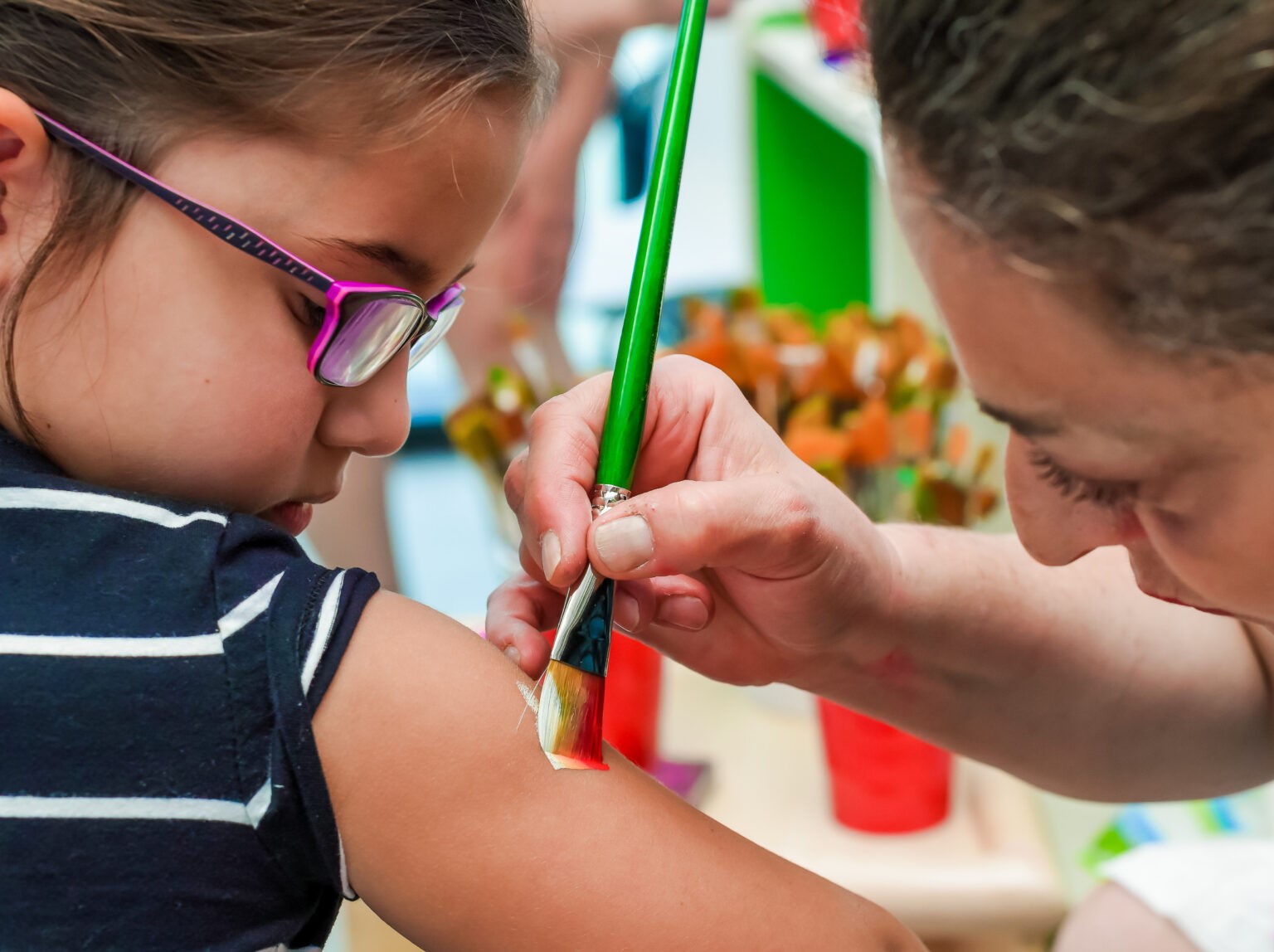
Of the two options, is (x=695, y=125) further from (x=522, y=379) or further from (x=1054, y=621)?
(x=1054, y=621)

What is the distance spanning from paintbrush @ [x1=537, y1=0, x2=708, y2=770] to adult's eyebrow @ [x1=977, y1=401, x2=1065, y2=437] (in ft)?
0.58

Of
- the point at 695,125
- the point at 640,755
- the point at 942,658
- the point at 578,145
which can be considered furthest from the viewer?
the point at 695,125

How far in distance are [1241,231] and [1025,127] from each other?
86 mm

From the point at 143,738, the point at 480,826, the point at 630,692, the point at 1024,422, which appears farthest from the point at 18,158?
the point at 630,692

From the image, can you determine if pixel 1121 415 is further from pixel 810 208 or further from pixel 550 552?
pixel 810 208

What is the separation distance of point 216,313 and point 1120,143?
427 mm

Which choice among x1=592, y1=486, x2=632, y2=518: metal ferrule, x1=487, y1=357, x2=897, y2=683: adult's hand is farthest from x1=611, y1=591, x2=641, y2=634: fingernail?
x1=592, y1=486, x2=632, y2=518: metal ferrule

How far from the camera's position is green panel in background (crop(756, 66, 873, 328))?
2.89m

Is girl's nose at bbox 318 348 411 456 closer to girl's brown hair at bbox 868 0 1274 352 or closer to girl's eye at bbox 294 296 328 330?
girl's eye at bbox 294 296 328 330

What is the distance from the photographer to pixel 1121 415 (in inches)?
20.7

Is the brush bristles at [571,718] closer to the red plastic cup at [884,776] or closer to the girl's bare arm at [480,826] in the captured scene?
the girl's bare arm at [480,826]

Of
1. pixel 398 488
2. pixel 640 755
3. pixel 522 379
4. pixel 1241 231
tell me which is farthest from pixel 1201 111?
pixel 398 488

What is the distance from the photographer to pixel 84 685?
525 millimetres

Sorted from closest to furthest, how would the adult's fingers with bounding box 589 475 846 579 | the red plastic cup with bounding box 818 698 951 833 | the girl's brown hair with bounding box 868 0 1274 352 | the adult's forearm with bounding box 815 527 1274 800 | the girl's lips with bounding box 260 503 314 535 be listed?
the girl's brown hair with bounding box 868 0 1274 352 → the adult's fingers with bounding box 589 475 846 579 → the girl's lips with bounding box 260 503 314 535 → the adult's forearm with bounding box 815 527 1274 800 → the red plastic cup with bounding box 818 698 951 833
